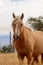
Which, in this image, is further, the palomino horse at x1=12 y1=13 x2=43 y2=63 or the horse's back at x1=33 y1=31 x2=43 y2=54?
the horse's back at x1=33 y1=31 x2=43 y2=54

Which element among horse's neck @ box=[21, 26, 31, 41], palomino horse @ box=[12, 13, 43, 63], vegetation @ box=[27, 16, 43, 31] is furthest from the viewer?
vegetation @ box=[27, 16, 43, 31]

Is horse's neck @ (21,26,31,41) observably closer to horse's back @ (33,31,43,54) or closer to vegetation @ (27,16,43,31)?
horse's back @ (33,31,43,54)

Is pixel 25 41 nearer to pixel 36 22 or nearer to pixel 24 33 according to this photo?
pixel 24 33

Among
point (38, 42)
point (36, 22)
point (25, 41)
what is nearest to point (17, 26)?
point (25, 41)

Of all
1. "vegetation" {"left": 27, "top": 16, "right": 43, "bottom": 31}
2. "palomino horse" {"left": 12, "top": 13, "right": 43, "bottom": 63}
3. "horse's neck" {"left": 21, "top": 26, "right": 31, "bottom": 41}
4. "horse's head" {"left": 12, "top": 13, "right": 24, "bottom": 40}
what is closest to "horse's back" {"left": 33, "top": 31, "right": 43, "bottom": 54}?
"palomino horse" {"left": 12, "top": 13, "right": 43, "bottom": 63}

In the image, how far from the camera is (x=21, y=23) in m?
8.05

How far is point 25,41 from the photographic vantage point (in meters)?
8.66

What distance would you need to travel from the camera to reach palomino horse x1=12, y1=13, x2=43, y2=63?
7977 millimetres

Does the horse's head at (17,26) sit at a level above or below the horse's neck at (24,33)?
above

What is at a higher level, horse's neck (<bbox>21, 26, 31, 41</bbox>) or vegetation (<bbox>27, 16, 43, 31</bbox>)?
horse's neck (<bbox>21, 26, 31, 41</bbox>)

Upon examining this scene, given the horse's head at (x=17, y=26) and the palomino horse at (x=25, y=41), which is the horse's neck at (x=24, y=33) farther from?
the horse's head at (x=17, y=26)

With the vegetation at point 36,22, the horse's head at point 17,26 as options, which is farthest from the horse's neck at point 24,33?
the vegetation at point 36,22

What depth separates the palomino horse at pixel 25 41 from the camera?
798cm

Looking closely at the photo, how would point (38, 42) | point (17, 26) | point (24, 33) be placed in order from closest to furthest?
point (17, 26) < point (24, 33) < point (38, 42)
